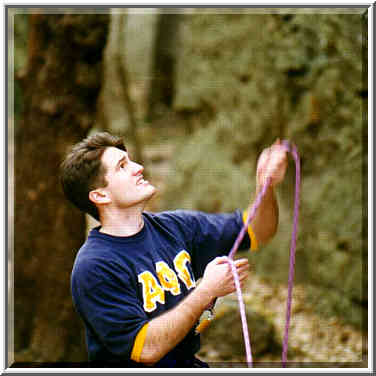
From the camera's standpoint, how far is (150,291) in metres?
0.93

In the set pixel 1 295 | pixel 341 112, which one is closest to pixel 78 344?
pixel 1 295

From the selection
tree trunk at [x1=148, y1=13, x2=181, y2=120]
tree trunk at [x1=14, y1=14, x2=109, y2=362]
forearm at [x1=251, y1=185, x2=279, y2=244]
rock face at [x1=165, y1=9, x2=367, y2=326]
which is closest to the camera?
forearm at [x1=251, y1=185, x2=279, y2=244]

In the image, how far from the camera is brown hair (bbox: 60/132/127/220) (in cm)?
96

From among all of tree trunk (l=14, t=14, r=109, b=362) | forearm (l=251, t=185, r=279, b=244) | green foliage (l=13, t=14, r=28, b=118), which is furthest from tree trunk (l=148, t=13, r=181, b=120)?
forearm (l=251, t=185, r=279, b=244)

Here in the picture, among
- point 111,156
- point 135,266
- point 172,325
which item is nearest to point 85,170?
point 111,156

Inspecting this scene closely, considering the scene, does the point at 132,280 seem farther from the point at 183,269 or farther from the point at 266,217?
the point at 266,217

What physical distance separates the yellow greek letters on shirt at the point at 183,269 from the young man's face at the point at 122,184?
0.14m

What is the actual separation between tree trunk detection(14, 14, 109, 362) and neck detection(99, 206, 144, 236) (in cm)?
66

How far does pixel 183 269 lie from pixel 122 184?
0.21 m

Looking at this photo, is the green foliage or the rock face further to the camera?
the rock face

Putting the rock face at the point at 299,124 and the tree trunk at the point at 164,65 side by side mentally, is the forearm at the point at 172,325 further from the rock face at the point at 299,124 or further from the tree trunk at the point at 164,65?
the tree trunk at the point at 164,65

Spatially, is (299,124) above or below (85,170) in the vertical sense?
above

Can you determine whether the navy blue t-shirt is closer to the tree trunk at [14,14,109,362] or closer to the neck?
the neck

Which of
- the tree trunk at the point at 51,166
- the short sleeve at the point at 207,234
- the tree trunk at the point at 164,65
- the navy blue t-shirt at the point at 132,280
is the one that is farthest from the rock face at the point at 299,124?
the navy blue t-shirt at the point at 132,280
